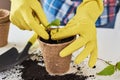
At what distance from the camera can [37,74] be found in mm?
724

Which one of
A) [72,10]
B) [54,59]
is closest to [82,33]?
[54,59]

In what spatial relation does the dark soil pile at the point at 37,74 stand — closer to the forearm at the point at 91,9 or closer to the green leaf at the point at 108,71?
the green leaf at the point at 108,71

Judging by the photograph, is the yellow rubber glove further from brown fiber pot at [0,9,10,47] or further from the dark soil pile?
brown fiber pot at [0,9,10,47]

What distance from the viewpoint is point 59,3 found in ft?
3.62

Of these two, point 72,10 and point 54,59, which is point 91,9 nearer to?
point 54,59

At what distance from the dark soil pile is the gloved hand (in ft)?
0.37

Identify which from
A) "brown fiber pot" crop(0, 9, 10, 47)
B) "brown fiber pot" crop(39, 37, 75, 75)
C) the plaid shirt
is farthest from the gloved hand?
the plaid shirt

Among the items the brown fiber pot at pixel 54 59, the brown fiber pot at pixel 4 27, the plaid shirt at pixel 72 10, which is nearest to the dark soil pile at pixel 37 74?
the brown fiber pot at pixel 54 59

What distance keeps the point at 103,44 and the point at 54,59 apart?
226 millimetres

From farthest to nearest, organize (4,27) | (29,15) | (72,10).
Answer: (72,10), (4,27), (29,15)

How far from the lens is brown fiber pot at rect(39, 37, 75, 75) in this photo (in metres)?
0.67

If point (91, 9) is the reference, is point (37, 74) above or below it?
below

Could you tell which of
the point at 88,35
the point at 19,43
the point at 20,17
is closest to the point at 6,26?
the point at 19,43

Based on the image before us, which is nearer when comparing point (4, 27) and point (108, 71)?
point (108, 71)
